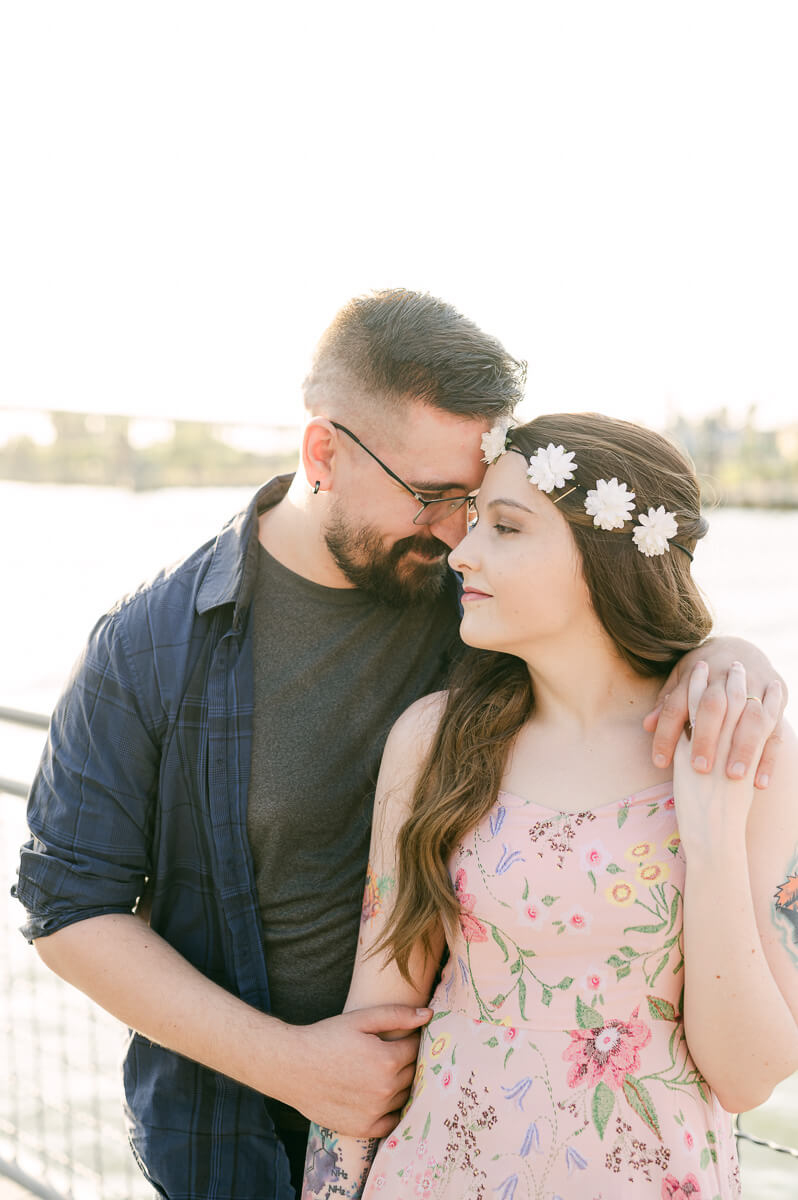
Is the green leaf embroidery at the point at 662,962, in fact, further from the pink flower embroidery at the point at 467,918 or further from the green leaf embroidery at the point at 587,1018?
the pink flower embroidery at the point at 467,918

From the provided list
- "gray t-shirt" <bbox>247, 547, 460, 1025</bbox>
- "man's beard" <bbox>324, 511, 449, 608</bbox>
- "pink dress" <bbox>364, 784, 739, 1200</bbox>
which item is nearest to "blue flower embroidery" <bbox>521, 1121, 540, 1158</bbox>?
"pink dress" <bbox>364, 784, 739, 1200</bbox>

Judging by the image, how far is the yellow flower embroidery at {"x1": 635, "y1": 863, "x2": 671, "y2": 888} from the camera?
157cm

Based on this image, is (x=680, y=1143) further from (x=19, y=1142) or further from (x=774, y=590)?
(x=774, y=590)

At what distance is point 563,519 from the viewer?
1.76m

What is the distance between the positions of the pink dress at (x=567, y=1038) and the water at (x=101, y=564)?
336 inches

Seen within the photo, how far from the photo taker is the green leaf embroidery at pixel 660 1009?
1.55 metres

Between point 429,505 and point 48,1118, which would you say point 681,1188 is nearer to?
point 429,505

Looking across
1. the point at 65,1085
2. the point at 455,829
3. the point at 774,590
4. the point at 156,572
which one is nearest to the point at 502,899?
the point at 455,829

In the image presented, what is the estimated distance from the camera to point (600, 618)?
178 centimetres

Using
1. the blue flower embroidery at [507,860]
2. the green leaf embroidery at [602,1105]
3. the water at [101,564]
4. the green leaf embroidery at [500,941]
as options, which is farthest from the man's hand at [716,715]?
the water at [101,564]

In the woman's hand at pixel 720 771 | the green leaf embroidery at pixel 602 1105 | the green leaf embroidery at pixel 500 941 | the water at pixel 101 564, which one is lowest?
the water at pixel 101 564

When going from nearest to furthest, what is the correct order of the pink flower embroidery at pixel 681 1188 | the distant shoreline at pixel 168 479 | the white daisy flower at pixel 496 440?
the pink flower embroidery at pixel 681 1188 < the white daisy flower at pixel 496 440 < the distant shoreline at pixel 168 479

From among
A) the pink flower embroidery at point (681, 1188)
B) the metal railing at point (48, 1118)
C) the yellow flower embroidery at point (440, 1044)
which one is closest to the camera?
the pink flower embroidery at point (681, 1188)

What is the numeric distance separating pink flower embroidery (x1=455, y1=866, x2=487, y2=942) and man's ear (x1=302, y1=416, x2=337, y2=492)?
88 centimetres
